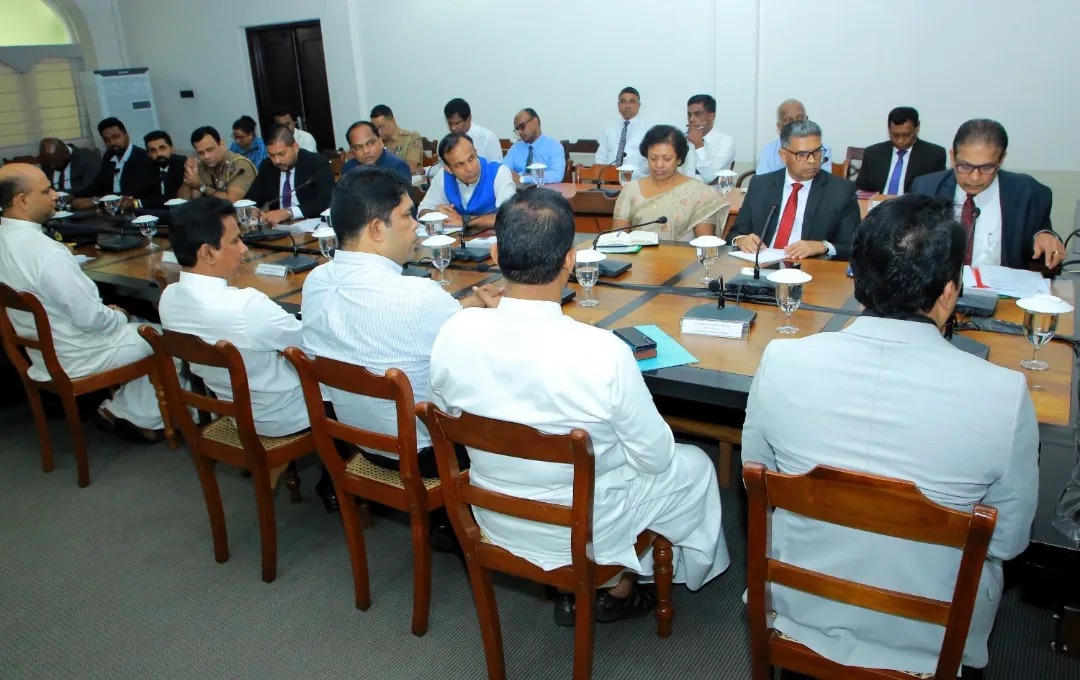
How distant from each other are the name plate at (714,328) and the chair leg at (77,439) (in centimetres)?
229

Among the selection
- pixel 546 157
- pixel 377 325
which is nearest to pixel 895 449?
pixel 377 325

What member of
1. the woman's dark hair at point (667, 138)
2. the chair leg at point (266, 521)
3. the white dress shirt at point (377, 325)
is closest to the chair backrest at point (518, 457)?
the white dress shirt at point (377, 325)

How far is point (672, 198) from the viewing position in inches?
140

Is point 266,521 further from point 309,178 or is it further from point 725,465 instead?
point 309,178

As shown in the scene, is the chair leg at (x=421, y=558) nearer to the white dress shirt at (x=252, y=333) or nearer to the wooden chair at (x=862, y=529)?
the white dress shirt at (x=252, y=333)

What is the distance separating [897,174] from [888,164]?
9cm

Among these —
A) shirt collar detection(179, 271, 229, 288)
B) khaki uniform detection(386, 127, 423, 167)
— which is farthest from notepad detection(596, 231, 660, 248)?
khaki uniform detection(386, 127, 423, 167)

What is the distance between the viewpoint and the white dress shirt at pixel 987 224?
9.39 feet

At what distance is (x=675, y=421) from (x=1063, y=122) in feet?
Answer: 15.5

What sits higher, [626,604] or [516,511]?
[516,511]

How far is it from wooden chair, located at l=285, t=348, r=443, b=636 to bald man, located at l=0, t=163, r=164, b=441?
143 cm

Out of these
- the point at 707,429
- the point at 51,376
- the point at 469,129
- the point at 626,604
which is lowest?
the point at 626,604

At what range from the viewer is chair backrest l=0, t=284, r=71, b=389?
8.73ft

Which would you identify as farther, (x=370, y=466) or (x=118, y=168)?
(x=118, y=168)
